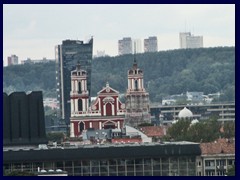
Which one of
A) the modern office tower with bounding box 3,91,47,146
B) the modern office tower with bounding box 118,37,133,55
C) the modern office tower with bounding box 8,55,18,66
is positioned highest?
the modern office tower with bounding box 118,37,133,55

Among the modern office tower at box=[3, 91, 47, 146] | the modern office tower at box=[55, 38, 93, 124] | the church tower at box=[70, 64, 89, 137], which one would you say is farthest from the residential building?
the modern office tower at box=[55, 38, 93, 124]

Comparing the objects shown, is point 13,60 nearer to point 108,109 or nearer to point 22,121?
point 108,109

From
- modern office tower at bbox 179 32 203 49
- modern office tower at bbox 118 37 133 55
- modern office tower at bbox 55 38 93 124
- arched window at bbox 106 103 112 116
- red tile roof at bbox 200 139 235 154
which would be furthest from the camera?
modern office tower at bbox 179 32 203 49

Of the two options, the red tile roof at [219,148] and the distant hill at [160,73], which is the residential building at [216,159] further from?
the distant hill at [160,73]

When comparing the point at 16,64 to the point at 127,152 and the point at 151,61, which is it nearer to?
the point at 151,61

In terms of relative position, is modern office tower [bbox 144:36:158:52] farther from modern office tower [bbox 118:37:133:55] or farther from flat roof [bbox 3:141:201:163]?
flat roof [bbox 3:141:201:163]

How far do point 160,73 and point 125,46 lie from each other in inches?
615

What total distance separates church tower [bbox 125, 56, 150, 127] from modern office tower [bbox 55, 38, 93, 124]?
19.3 meters

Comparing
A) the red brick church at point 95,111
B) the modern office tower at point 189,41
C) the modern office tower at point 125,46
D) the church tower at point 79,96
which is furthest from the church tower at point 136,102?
the modern office tower at point 189,41

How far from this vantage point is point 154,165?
30.3 meters

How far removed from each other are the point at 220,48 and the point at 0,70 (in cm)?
12189

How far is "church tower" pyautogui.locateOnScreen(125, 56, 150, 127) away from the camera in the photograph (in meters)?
74.1

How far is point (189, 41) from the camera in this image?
151 meters

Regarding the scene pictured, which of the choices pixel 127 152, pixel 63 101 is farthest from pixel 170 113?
pixel 127 152
